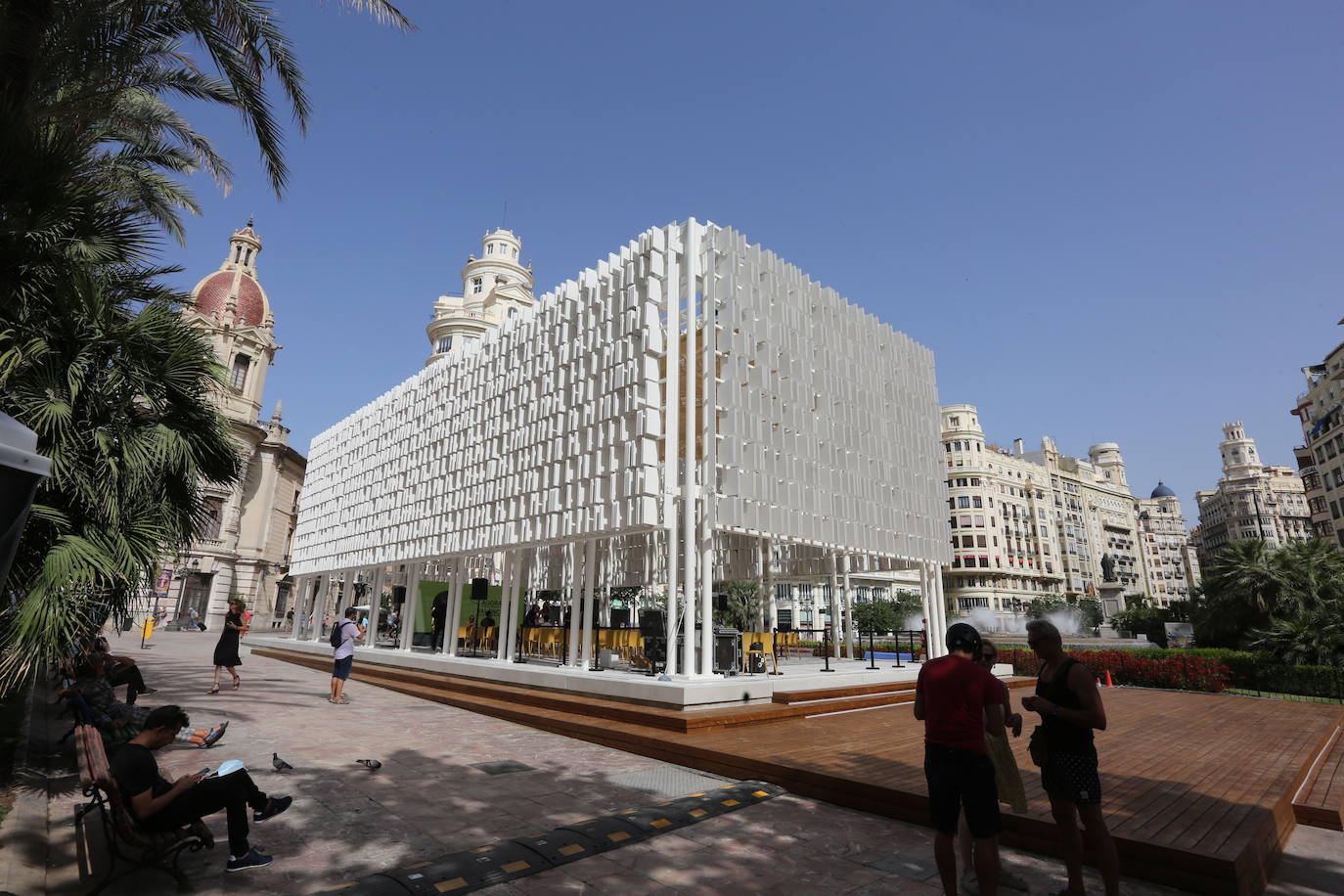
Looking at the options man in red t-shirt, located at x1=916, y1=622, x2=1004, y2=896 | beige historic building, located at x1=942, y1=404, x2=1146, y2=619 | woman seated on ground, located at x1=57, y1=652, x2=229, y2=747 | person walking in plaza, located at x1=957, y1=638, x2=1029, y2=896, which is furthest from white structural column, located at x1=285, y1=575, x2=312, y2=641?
beige historic building, located at x1=942, y1=404, x2=1146, y2=619

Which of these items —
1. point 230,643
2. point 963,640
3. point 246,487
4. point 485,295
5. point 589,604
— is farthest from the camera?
point 485,295

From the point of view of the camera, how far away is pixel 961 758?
4059 millimetres

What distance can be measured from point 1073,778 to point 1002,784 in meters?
1.01

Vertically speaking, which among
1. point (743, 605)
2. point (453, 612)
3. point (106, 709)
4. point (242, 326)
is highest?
point (242, 326)

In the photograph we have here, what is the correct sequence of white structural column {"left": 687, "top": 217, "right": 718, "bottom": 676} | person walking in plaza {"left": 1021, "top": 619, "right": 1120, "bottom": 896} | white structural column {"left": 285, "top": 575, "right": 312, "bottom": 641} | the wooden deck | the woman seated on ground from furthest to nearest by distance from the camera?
white structural column {"left": 285, "top": 575, "right": 312, "bottom": 641} < white structural column {"left": 687, "top": 217, "right": 718, "bottom": 676} < the woman seated on ground < the wooden deck < person walking in plaza {"left": 1021, "top": 619, "right": 1120, "bottom": 896}

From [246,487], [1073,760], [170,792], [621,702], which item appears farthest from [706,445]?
[246,487]

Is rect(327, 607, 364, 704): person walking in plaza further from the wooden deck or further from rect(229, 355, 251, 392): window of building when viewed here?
rect(229, 355, 251, 392): window of building

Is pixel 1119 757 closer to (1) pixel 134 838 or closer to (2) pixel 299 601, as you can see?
(1) pixel 134 838

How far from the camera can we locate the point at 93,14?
840cm

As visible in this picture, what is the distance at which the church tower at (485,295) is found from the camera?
175ft

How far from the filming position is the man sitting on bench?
440 centimetres

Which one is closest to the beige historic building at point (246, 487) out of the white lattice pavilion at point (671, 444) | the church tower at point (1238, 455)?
the white lattice pavilion at point (671, 444)

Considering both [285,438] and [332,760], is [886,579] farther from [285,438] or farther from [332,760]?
[332,760]

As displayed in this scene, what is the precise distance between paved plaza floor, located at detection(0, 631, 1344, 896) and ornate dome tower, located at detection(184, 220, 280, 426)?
158 feet
